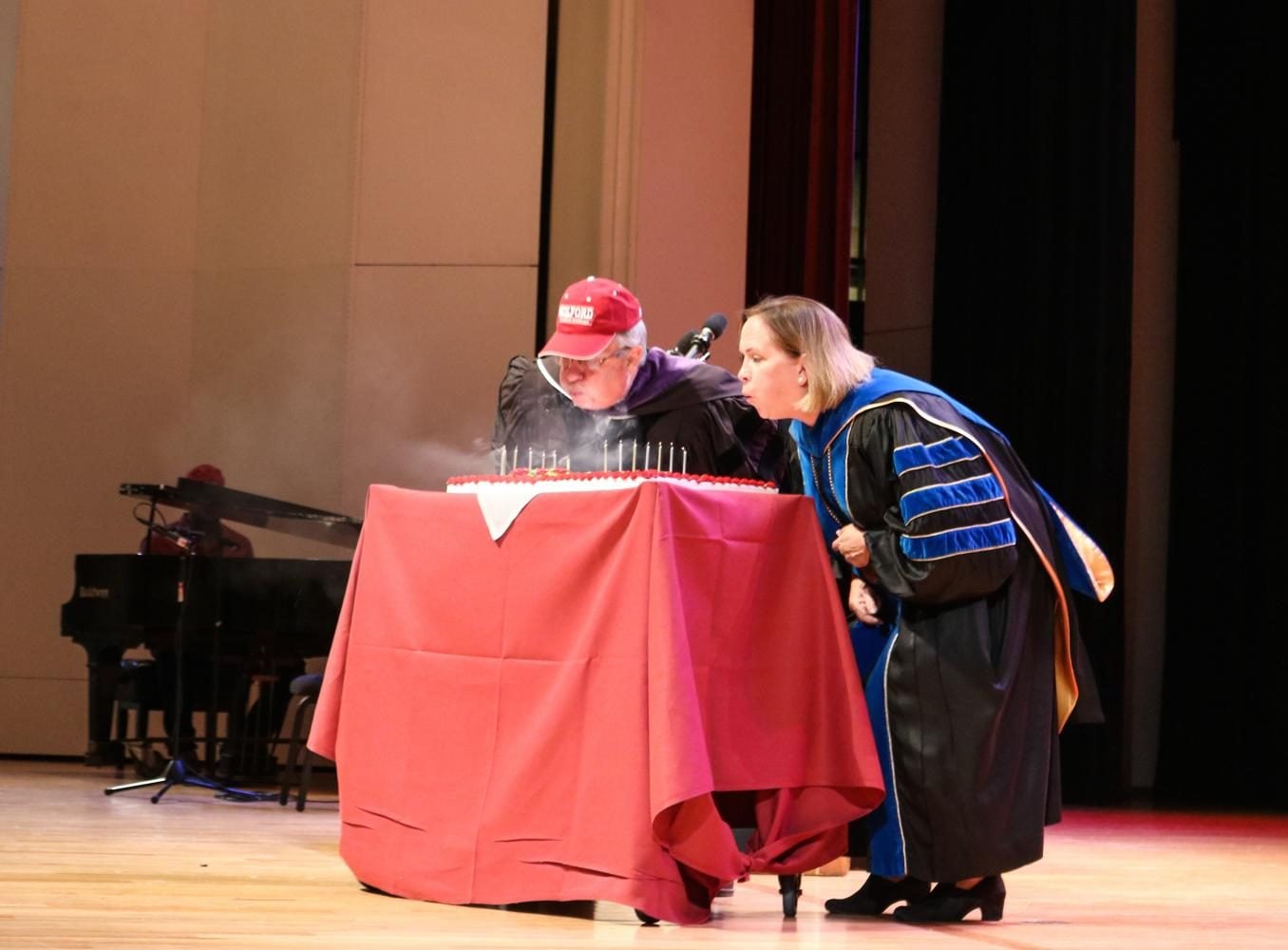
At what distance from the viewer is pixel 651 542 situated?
3.14 metres

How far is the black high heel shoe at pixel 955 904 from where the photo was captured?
3.47 m

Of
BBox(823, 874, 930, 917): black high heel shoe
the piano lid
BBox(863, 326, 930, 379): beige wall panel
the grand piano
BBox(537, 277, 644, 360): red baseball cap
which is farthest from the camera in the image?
BBox(863, 326, 930, 379): beige wall panel

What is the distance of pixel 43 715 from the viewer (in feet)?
29.2

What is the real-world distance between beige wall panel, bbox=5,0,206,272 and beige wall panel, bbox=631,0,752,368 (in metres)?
2.86

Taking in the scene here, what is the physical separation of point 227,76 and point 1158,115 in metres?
4.98

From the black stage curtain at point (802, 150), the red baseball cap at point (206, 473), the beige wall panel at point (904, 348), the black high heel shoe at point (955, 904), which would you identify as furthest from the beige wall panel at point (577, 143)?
the black high heel shoe at point (955, 904)

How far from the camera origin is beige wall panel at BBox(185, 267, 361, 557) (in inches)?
336

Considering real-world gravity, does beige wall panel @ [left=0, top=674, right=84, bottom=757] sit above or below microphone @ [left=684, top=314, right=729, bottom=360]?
below

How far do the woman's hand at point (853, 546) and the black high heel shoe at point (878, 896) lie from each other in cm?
68

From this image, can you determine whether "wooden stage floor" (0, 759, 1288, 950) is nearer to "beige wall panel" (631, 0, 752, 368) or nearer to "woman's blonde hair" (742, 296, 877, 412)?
"woman's blonde hair" (742, 296, 877, 412)

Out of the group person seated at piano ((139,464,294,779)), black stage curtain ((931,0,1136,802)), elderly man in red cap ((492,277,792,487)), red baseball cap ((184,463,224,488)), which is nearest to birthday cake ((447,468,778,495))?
elderly man in red cap ((492,277,792,487))

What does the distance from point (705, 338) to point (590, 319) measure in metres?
0.56

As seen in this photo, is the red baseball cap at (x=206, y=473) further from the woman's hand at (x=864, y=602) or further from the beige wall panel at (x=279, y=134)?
the woman's hand at (x=864, y=602)

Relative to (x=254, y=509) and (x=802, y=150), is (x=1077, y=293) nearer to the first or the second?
(x=802, y=150)
